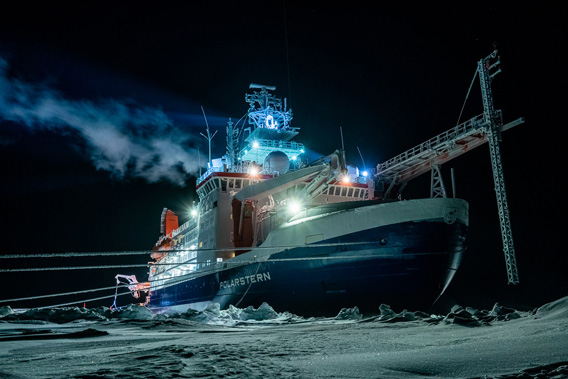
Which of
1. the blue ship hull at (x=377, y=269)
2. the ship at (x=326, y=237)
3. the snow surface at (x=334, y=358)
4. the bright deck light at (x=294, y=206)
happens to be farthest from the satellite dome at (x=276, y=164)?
the snow surface at (x=334, y=358)

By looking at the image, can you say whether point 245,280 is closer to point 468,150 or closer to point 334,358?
point 468,150

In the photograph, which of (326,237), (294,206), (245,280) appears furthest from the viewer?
(294,206)

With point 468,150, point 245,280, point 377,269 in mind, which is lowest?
point 245,280

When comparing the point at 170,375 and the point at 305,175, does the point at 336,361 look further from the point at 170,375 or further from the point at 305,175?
the point at 305,175

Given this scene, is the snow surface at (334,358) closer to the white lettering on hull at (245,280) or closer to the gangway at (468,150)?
the white lettering on hull at (245,280)

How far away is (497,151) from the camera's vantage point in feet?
67.3

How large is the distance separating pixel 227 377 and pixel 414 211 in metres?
13.0

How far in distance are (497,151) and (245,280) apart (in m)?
14.2

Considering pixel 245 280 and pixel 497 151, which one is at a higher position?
pixel 497 151

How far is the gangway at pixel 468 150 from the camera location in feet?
64.6

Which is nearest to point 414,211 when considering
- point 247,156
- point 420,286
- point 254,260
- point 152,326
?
point 420,286

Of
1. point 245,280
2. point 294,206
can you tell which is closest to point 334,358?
point 245,280

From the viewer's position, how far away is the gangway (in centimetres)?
1970

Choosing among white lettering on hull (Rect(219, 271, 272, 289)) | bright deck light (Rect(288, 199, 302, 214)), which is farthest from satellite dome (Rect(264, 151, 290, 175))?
white lettering on hull (Rect(219, 271, 272, 289))
